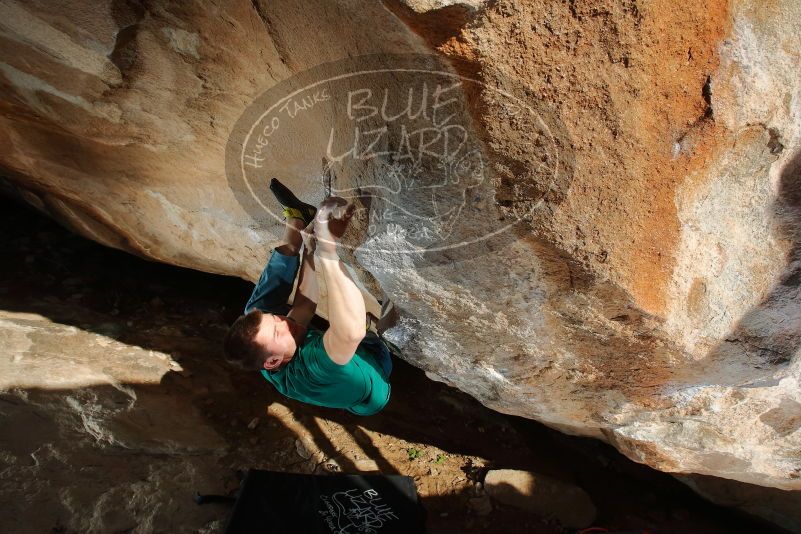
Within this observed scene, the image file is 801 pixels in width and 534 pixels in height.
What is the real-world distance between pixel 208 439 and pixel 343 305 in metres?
1.70

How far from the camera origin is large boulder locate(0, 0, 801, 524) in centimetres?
100

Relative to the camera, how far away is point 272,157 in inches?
57.4

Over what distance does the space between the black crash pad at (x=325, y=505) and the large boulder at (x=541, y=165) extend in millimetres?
843

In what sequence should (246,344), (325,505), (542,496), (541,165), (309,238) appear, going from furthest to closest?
(542,496) < (325,505) < (309,238) < (246,344) < (541,165)

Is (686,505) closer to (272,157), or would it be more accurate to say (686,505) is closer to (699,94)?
(699,94)

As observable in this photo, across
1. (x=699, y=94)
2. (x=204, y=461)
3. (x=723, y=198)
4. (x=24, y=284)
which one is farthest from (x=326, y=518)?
(x=24, y=284)

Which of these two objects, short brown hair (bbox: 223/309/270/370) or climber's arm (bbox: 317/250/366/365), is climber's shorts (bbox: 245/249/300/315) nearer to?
short brown hair (bbox: 223/309/270/370)

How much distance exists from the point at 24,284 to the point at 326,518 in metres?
2.51

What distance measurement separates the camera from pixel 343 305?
55.2 inches

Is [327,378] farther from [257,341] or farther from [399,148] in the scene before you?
[399,148]

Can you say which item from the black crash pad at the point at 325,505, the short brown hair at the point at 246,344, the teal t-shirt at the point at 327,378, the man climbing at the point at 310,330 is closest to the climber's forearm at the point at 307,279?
the man climbing at the point at 310,330

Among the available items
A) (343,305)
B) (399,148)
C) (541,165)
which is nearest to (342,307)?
(343,305)

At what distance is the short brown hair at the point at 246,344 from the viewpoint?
151cm

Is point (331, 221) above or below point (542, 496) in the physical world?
above
